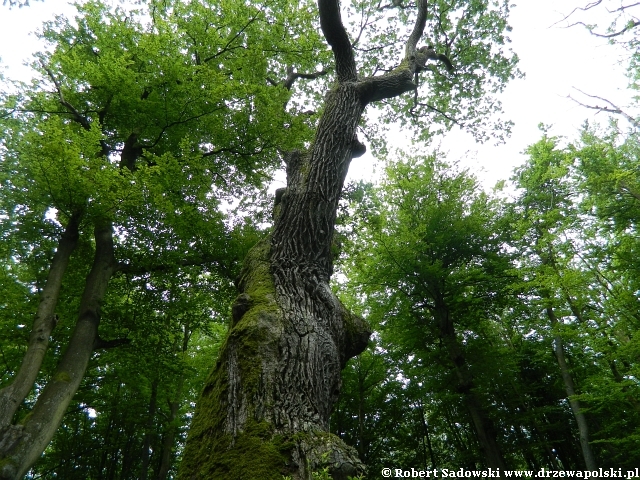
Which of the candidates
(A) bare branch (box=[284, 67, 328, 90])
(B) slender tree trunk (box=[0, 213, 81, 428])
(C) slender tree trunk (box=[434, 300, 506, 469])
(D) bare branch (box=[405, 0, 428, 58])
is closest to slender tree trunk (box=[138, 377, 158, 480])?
(B) slender tree trunk (box=[0, 213, 81, 428])

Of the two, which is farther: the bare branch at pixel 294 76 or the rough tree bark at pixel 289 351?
the bare branch at pixel 294 76

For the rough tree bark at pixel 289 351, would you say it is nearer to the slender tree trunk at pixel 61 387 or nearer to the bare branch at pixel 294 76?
the slender tree trunk at pixel 61 387

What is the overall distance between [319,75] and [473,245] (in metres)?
6.46

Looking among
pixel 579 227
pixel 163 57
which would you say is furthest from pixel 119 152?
pixel 579 227

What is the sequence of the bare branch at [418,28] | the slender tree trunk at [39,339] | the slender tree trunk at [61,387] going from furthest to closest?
the bare branch at [418,28] < the slender tree trunk at [39,339] < the slender tree trunk at [61,387]

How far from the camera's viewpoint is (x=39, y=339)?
16.0ft

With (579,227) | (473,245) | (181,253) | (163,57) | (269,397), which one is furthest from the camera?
(473,245)

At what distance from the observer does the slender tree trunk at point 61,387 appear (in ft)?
13.7

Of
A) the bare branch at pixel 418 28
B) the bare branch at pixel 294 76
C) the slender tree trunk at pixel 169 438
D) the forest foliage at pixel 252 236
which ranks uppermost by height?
the bare branch at pixel 294 76

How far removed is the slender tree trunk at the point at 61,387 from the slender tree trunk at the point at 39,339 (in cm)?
19

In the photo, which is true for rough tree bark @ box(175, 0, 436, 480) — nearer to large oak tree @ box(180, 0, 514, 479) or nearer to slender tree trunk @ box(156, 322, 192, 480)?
large oak tree @ box(180, 0, 514, 479)

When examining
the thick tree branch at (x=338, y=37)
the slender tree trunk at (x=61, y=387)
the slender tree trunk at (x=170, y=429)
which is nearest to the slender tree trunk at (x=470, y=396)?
the thick tree branch at (x=338, y=37)

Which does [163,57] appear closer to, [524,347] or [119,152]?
[119,152]

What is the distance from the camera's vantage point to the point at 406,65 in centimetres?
644
